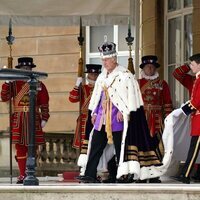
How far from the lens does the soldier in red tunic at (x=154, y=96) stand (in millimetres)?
14695

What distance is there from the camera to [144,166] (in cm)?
1315

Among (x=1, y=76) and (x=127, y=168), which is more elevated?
(x=1, y=76)

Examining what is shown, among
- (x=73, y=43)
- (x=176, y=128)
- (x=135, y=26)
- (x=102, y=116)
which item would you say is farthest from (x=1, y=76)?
(x=73, y=43)

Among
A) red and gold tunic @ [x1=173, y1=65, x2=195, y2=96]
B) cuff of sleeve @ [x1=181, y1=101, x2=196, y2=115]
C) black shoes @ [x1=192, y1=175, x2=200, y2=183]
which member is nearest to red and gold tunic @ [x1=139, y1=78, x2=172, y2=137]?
red and gold tunic @ [x1=173, y1=65, x2=195, y2=96]


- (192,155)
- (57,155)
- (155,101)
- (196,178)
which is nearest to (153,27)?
(155,101)

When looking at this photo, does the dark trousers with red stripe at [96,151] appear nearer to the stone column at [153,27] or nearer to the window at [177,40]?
the window at [177,40]

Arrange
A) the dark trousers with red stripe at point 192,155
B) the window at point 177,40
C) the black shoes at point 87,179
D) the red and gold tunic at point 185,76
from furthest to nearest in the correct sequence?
the window at point 177,40, the red and gold tunic at point 185,76, the black shoes at point 87,179, the dark trousers with red stripe at point 192,155

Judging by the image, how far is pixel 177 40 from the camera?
17.4 metres

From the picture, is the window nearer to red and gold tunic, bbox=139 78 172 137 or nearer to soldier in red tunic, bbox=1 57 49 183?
red and gold tunic, bbox=139 78 172 137

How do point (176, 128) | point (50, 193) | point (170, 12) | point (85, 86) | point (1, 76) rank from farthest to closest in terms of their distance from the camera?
1. point (170, 12)
2. point (85, 86)
3. point (176, 128)
4. point (1, 76)
5. point (50, 193)

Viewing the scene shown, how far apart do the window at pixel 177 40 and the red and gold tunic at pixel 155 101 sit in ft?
6.72

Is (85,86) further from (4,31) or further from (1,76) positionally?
(4,31)

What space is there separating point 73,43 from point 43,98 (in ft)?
30.3

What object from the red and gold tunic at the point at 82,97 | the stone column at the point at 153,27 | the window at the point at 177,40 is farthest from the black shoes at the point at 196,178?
the stone column at the point at 153,27
